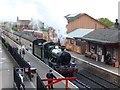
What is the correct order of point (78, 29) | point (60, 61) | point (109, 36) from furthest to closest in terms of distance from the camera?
point (78, 29) < point (109, 36) < point (60, 61)

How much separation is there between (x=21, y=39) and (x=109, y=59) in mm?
26928

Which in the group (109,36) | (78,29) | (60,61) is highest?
(78,29)

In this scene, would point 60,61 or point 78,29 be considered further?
point 78,29

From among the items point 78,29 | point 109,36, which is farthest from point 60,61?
point 78,29

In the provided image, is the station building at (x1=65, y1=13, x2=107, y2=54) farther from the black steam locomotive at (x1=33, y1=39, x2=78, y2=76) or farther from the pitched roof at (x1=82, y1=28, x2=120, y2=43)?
the black steam locomotive at (x1=33, y1=39, x2=78, y2=76)

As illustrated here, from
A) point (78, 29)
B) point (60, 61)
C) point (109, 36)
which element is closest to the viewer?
point (60, 61)

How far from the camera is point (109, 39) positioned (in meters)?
24.2

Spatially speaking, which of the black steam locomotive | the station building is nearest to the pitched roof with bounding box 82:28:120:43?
the station building

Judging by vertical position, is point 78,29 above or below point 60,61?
above

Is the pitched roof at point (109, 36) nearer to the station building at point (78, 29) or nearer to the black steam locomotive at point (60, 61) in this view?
the station building at point (78, 29)

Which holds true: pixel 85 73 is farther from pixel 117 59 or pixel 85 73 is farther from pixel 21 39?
pixel 21 39

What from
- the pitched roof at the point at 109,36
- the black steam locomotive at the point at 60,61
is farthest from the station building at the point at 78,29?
the black steam locomotive at the point at 60,61

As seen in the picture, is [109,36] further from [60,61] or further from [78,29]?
[78,29]

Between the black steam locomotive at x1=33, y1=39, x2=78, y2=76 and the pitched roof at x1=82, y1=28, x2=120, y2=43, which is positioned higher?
the pitched roof at x1=82, y1=28, x2=120, y2=43
